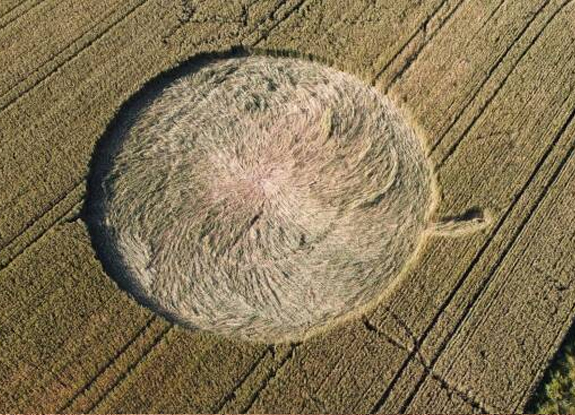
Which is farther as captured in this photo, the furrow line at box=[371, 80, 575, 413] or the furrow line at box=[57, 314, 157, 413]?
the furrow line at box=[371, 80, 575, 413]

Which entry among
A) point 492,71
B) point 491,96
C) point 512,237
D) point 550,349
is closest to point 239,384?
point 550,349

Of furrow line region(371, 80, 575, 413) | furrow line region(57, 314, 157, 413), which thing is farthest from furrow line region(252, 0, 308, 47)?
furrow line region(57, 314, 157, 413)

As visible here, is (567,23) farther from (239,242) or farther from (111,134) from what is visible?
(111,134)

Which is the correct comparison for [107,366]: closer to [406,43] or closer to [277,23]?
[277,23]

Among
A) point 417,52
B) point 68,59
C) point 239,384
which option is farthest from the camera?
point 417,52

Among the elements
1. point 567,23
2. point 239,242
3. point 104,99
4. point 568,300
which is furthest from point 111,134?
point 567,23

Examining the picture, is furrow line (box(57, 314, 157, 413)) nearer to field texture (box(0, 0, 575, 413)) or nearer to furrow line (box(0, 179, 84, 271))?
field texture (box(0, 0, 575, 413))

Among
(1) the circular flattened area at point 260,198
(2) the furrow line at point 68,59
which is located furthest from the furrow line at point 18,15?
(1) the circular flattened area at point 260,198
